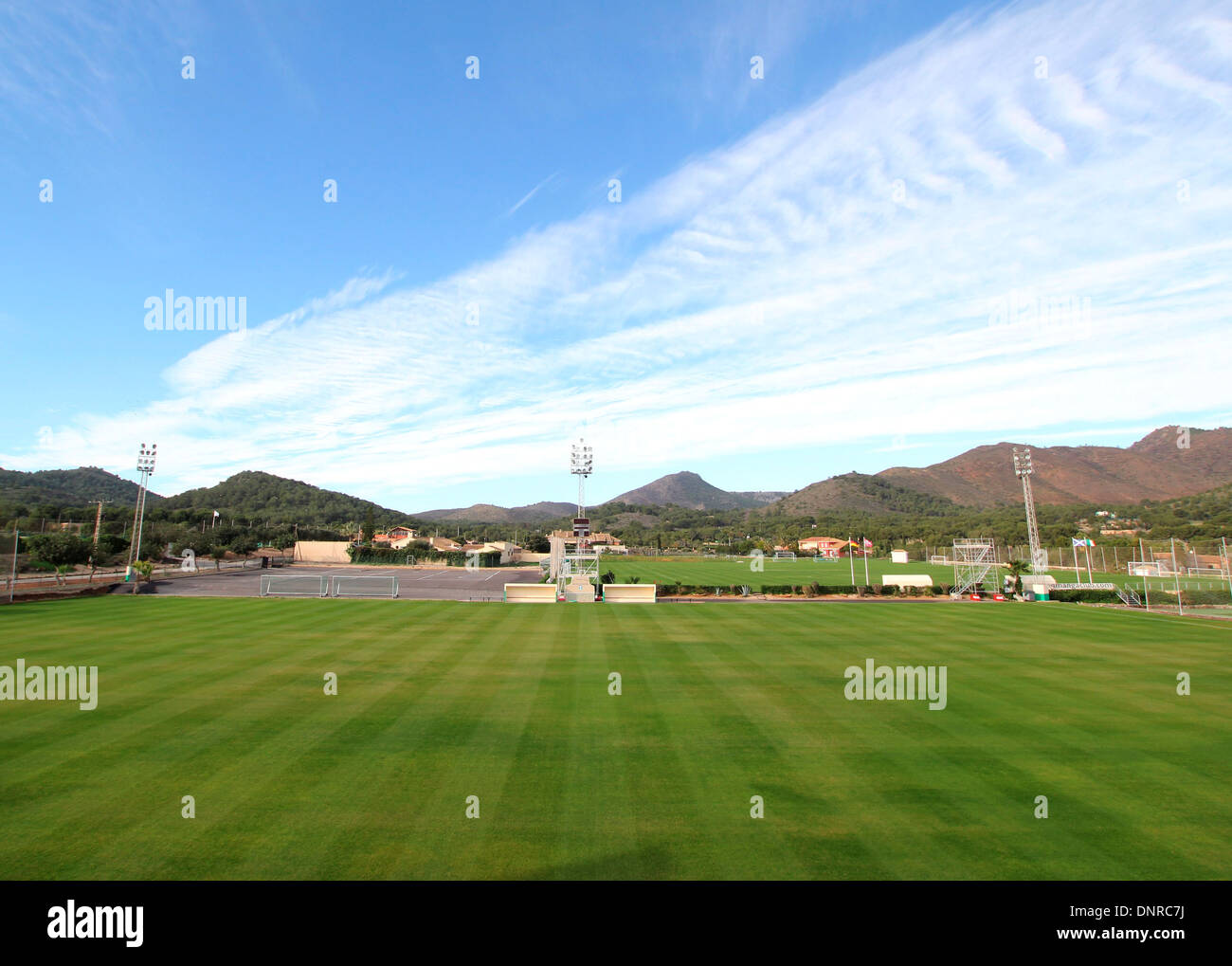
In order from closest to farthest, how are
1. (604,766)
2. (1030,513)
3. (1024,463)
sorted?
(604,766)
(1030,513)
(1024,463)

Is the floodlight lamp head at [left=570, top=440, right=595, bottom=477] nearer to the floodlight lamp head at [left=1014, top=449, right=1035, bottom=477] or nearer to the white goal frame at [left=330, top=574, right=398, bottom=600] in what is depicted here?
the white goal frame at [left=330, top=574, right=398, bottom=600]

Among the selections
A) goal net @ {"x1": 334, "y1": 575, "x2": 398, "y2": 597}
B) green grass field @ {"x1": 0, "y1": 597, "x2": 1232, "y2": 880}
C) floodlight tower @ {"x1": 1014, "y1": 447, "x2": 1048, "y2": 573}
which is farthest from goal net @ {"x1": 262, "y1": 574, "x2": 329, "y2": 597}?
floodlight tower @ {"x1": 1014, "y1": 447, "x2": 1048, "y2": 573}

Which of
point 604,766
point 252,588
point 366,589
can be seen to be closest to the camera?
point 604,766

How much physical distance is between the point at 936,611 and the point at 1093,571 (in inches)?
1701

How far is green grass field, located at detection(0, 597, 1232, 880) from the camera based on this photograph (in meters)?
6.34

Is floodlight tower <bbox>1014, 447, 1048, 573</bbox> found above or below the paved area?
above

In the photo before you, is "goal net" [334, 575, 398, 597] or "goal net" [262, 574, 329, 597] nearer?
"goal net" [262, 574, 329, 597]

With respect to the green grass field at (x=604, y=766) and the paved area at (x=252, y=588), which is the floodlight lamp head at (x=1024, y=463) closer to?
the green grass field at (x=604, y=766)

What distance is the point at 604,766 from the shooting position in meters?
8.90

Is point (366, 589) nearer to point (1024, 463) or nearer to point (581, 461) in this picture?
point (581, 461)

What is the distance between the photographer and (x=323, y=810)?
728 centimetres

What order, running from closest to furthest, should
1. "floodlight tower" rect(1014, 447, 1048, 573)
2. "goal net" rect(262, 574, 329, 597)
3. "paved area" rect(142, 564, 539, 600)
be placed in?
"goal net" rect(262, 574, 329, 597)
"paved area" rect(142, 564, 539, 600)
"floodlight tower" rect(1014, 447, 1048, 573)

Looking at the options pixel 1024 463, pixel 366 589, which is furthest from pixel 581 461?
pixel 1024 463

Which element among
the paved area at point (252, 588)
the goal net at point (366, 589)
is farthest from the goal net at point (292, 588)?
the goal net at point (366, 589)
